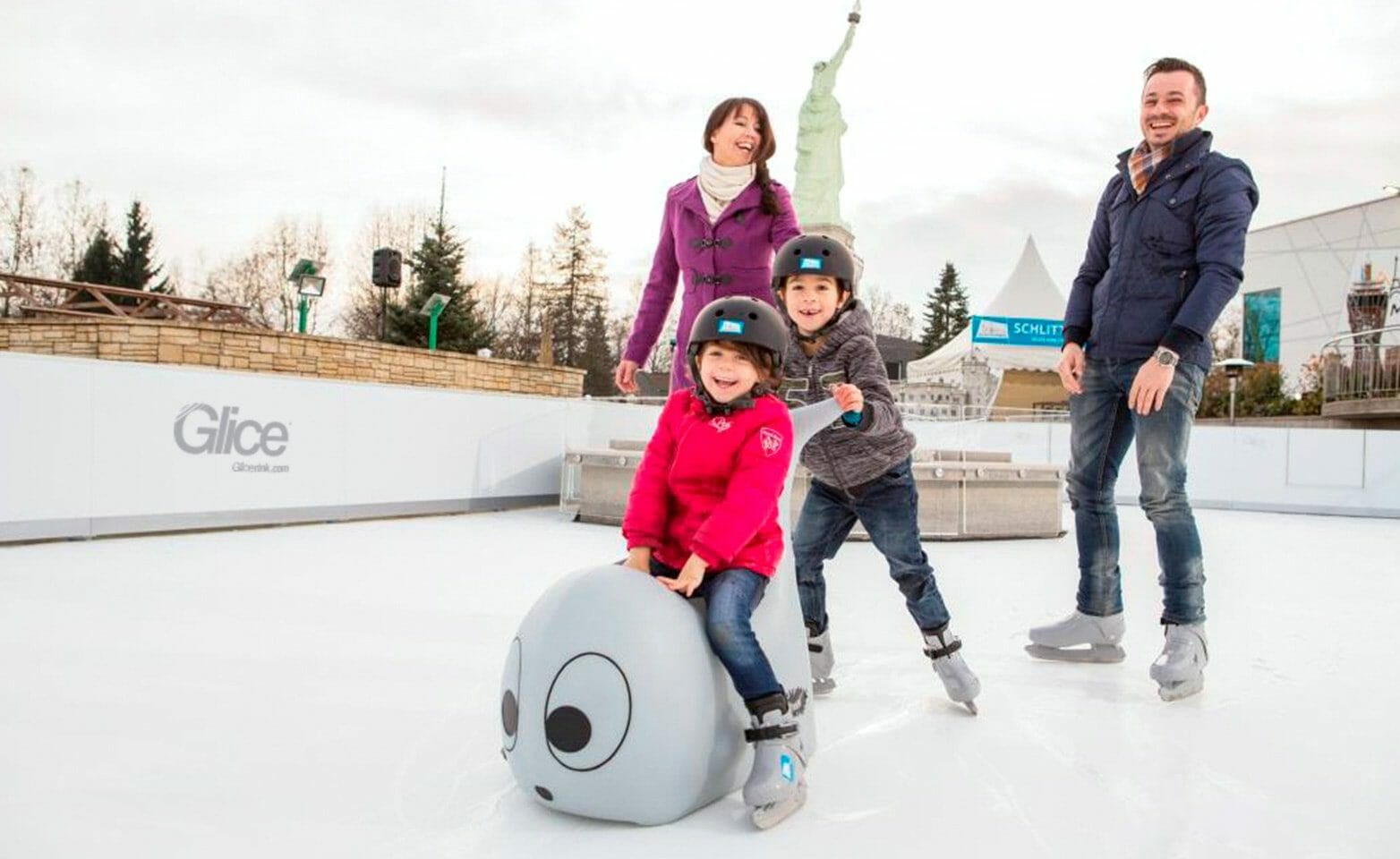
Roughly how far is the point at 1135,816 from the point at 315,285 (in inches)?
609

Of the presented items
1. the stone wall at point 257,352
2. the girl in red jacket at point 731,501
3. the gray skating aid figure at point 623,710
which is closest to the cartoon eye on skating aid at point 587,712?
the gray skating aid figure at point 623,710

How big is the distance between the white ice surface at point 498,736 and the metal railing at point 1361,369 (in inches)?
584

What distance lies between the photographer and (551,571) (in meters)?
5.80

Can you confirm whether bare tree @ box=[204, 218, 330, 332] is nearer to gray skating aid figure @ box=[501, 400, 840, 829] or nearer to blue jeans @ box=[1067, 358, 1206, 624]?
blue jeans @ box=[1067, 358, 1206, 624]

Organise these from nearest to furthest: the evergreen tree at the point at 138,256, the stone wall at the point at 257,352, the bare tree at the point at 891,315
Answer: the stone wall at the point at 257,352 < the evergreen tree at the point at 138,256 < the bare tree at the point at 891,315

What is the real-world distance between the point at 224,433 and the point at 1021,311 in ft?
91.6

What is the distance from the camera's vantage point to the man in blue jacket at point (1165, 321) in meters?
2.96

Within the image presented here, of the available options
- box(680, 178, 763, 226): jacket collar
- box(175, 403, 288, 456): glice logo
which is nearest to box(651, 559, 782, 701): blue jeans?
box(680, 178, 763, 226): jacket collar

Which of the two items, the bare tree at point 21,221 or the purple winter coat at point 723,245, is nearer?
the purple winter coat at point 723,245

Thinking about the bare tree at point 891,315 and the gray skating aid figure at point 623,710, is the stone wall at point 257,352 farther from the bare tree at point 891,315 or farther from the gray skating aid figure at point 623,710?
the bare tree at point 891,315

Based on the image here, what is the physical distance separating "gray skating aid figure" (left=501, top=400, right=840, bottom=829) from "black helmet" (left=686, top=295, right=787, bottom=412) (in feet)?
1.61

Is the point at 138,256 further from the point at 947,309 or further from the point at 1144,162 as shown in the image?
the point at 947,309

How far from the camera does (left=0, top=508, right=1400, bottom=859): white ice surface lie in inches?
74.6

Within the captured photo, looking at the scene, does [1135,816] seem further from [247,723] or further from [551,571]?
[551,571]
